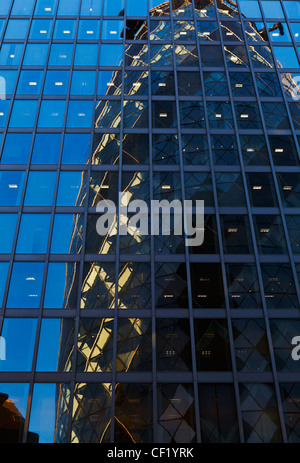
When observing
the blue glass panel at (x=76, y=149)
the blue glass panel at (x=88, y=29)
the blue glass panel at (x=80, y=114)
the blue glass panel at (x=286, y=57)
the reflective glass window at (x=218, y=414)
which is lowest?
the reflective glass window at (x=218, y=414)

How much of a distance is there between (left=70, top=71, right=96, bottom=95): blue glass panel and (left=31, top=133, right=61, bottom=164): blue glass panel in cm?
397

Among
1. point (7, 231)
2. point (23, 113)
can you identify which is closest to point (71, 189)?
point (7, 231)

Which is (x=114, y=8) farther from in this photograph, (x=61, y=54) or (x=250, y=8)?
(x=250, y=8)

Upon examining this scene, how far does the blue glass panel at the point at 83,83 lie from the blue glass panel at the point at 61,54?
4.57ft

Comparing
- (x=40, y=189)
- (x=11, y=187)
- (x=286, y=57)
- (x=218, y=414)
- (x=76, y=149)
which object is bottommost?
(x=218, y=414)

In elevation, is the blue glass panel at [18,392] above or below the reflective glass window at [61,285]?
below

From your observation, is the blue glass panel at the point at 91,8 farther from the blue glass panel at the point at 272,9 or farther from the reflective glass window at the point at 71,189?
the reflective glass window at the point at 71,189

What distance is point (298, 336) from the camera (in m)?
21.3

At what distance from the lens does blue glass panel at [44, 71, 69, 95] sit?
2894 centimetres

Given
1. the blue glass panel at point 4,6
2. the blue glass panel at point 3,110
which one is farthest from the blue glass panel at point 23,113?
the blue glass panel at point 4,6

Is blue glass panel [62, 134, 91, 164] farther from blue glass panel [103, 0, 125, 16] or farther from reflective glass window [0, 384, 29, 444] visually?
reflective glass window [0, 384, 29, 444]

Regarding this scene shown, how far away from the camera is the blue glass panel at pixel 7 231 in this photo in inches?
924

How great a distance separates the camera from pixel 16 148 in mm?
26656

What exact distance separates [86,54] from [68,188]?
37.3 ft
